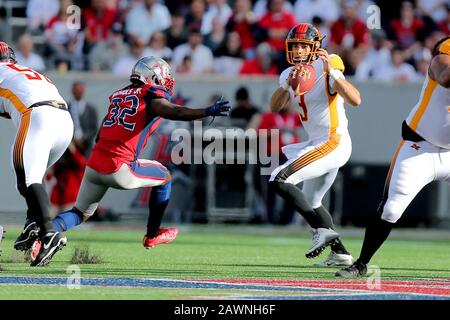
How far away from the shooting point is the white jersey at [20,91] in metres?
8.83

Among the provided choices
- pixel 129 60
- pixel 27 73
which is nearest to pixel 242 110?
pixel 129 60

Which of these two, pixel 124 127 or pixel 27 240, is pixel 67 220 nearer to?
pixel 27 240

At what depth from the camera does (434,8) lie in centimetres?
1839

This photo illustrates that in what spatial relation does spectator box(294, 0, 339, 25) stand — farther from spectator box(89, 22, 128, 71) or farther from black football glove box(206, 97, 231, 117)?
black football glove box(206, 97, 231, 117)

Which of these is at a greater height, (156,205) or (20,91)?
(20,91)

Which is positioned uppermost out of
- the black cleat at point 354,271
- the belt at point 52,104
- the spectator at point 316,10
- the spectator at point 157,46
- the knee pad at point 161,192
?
the belt at point 52,104

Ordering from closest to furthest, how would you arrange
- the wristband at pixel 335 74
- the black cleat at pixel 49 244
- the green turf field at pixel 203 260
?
the green turf field at pixel 203 260
the black cleat at pixel 49 244
the wristband at pixel 335 74

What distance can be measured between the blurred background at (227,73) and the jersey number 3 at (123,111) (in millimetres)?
6224

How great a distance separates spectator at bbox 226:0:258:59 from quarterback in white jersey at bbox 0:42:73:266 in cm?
854

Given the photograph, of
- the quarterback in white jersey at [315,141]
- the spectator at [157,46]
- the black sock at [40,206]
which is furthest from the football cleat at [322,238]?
the spectator at [157,46]

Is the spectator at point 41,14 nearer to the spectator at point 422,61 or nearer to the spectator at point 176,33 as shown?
the spectator at point 176,33

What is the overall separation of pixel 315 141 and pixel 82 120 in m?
6.77

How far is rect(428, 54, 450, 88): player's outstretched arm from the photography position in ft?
25.1

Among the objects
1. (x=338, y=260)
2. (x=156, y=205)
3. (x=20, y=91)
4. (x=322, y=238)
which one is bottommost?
(x=338, y=260)
